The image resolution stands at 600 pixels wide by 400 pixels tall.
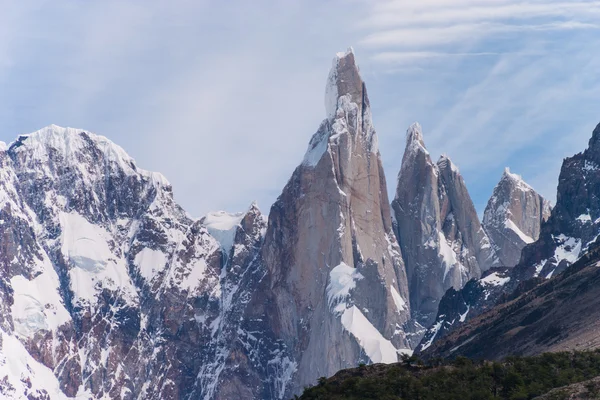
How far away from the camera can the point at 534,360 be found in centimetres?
16900

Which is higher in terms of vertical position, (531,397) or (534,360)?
(534,360)

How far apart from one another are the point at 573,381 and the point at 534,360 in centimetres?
1522

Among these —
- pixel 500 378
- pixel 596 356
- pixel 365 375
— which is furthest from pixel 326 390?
pixel 596 356

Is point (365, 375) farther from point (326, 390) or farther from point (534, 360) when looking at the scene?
point (534, 360)

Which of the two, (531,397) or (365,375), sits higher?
(365,375)

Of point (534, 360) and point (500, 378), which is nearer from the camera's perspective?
point (500, 378)

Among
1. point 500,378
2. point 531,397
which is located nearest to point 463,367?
point 500,378

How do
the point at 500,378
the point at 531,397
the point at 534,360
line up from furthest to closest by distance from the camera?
the point at 534,360 < the point at 500,378 < the point at 531,397

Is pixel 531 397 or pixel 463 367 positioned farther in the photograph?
pixel 463 367

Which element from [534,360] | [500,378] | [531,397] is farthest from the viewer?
[534,360]

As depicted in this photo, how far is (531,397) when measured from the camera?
147 meters

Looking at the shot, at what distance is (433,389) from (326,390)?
450 inches

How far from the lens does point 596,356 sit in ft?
556

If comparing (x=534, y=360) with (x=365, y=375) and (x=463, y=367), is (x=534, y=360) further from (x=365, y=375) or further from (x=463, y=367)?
(x=365, y=375)
